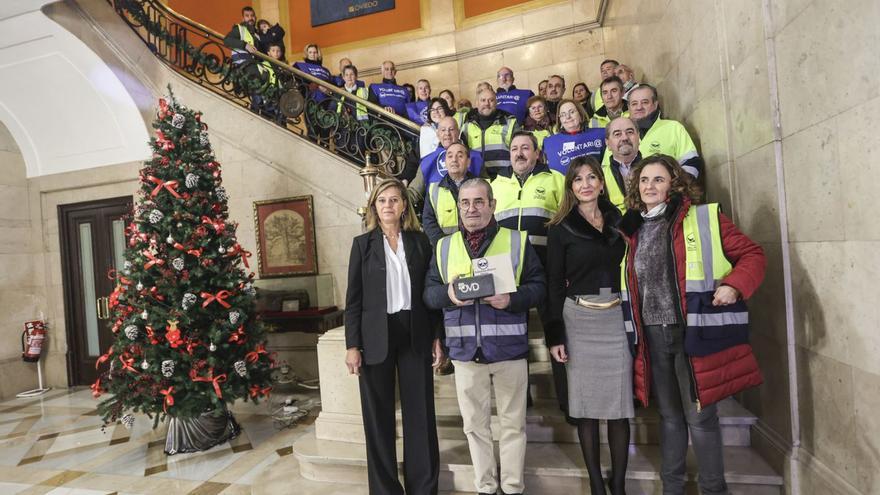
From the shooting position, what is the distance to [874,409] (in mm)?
1827

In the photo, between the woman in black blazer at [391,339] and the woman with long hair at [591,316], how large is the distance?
75cm

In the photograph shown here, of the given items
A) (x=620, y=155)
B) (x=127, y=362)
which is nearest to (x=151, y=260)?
(x=127, y=362)

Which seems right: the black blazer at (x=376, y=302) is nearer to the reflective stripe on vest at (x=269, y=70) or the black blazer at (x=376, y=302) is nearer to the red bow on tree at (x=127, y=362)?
the red bow on tree at (x=127, y=362)

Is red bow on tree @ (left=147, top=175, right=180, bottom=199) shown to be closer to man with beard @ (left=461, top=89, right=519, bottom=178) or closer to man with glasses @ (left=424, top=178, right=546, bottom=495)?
man with beard @ (left=461, top=89, right=519, bottom=178)

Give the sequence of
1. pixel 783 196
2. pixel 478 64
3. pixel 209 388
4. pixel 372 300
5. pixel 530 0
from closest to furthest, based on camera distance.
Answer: pixel 783 196, pixel 372 300, pixel 209 388, pixel 530 0, pixel 478 64

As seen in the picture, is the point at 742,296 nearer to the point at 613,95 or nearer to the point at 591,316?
the point at 591,316

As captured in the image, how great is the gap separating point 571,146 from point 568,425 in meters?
2.06

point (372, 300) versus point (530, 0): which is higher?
point (530, 0)

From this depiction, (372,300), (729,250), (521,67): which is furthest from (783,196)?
(521,67)

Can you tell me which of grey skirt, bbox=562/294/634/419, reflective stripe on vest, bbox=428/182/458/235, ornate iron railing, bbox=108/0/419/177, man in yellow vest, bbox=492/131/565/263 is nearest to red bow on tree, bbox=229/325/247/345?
reflective stripe on vest, bbox=428/182/458/235

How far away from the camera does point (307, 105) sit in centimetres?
631

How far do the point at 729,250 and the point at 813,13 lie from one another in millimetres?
1112

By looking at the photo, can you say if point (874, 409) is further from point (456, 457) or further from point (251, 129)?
point (251, 129)

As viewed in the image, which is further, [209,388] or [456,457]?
[209,388]
